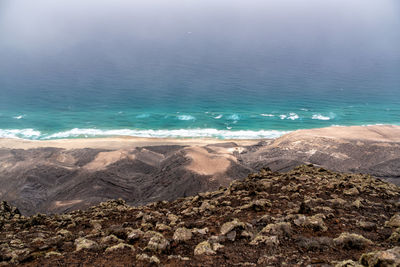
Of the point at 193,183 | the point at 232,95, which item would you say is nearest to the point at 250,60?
the point at 232,95

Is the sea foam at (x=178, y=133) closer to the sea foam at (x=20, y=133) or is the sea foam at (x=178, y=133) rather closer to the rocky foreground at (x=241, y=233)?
the sea foam at (x=20, y=133)

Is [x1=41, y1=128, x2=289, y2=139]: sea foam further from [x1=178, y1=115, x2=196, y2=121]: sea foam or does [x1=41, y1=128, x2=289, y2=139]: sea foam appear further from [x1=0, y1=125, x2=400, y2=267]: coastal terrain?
[x1=0, y1=125, x2=400, y2=267]: coastal terrain

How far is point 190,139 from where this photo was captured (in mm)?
57938

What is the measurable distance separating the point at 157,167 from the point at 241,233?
28670mm

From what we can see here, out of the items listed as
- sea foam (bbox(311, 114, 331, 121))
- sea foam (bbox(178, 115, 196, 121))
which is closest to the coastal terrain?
sea foam (bbox(178, 115, 196, 121))

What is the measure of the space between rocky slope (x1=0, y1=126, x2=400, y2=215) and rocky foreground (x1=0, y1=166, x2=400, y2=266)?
1436 cm

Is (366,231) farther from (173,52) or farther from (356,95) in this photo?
(173,52)

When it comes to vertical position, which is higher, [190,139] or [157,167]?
[190,139]

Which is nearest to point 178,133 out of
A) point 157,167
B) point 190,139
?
point 190,139

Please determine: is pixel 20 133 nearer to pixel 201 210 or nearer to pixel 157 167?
pixel 157 167

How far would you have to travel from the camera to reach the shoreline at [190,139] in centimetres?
4822

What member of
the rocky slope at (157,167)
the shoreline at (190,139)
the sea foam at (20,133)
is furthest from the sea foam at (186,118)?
the sea foam at (20,133)

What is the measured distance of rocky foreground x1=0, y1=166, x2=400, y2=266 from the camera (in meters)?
9.08

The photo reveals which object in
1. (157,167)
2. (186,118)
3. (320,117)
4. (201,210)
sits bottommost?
(201,210)
